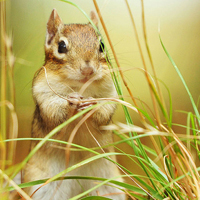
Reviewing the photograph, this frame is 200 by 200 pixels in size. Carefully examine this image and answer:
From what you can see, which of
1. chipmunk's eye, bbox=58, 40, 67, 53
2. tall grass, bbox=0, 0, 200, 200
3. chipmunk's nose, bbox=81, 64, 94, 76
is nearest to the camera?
tall grass, bbox=0, 0, 200, 200

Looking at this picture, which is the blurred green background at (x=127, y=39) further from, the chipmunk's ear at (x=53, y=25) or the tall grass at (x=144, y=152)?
the tall grass at (x=144, y=152)

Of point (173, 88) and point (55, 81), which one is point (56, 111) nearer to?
point (55, 81)

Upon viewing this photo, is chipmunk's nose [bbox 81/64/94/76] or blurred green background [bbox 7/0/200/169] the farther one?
blurred green background [bbox 7/0/200/169]

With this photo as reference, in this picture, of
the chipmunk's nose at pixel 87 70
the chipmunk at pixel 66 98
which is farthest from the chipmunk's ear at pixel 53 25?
the chipmunk's nose at pixel 87 70

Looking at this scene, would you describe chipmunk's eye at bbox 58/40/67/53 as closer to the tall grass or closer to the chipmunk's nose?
the chipmunk's nose

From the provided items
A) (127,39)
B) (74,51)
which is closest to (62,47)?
(74,51)

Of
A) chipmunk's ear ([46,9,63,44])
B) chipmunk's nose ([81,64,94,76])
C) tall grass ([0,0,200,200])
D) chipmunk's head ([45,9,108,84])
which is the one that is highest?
chipmunk's ear ([46,9,63,44])

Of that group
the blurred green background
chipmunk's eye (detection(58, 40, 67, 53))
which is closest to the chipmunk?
chipmunk's eye (detection(58, 40, 67, 53))

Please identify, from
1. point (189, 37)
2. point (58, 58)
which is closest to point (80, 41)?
point (58, 58)
